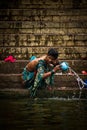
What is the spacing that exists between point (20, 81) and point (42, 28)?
3232mm

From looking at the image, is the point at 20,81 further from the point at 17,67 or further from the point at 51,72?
the point at 51,72

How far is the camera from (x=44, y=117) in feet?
19.7

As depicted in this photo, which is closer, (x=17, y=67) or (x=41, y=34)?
(x=17, y=67)

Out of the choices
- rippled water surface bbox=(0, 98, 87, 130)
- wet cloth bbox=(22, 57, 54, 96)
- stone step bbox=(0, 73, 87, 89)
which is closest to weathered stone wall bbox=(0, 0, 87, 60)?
stone step bbox=(0, 73, 87, 89)

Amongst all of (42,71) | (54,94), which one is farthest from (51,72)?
(54,94)

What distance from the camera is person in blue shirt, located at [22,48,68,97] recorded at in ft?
29.7

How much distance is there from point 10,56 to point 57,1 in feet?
13.0

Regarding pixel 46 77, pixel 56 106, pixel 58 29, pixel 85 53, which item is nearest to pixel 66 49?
pixel 85 53

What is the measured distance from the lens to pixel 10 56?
1067 centimetres

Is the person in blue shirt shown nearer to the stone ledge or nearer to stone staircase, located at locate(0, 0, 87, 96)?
the stone ledge

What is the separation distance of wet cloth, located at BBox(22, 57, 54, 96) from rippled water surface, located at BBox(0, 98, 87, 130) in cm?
140

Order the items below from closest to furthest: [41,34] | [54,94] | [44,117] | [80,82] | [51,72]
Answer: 1. [44,117]
2. [51,72]
3. [54,94]
4. [80,82]
5. [41,34]

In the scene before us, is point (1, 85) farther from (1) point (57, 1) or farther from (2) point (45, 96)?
(1) point (57, 1)

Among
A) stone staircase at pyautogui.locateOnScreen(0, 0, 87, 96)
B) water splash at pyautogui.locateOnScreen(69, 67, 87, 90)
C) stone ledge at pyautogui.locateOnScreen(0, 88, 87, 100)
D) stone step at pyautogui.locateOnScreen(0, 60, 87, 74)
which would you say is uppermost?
stone staircase at pyautogui.locateOnScreen(0, 0, 87, 96)
